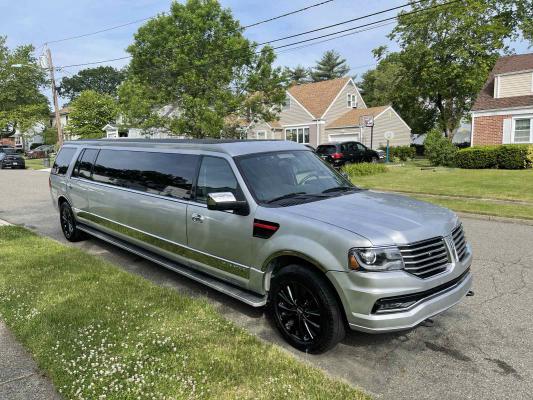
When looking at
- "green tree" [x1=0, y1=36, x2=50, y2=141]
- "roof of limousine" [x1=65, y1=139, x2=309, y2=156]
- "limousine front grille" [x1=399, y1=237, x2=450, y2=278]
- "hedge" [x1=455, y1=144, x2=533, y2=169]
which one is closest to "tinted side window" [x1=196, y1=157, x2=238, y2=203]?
"roof of limousine" [x1=65, y1=139, x2=309, y2=156]

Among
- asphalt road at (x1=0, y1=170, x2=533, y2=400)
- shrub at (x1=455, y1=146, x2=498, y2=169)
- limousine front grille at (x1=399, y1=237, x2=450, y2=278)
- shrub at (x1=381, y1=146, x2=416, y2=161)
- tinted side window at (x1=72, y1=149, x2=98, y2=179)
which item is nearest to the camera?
asphalt road at (x1=0, y1=170, x2=533, y2=400)

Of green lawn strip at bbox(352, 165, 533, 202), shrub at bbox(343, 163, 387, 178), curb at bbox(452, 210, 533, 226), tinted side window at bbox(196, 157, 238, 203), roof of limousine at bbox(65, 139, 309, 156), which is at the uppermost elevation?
roof of limousine at bbox(65, 139, 309, 156)

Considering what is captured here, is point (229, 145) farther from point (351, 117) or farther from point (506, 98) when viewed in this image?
point (351, 117)

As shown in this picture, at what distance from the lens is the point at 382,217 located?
11.7 ft

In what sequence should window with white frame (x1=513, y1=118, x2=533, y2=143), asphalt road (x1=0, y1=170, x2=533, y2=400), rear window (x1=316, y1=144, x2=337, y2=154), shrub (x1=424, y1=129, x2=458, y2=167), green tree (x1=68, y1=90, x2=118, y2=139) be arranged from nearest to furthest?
asphalt road (x1=0, y1=170, x2=533, y2=400), shrub (x1=424, y1=129, x2=458, y2=167), window with white frame (x1=513, y1=118, x2=533, y2=143), rear window (x1=316, y1=144, x2=337, y2=154), green tree (x1=68, y1=90, x2=118, y2=139)

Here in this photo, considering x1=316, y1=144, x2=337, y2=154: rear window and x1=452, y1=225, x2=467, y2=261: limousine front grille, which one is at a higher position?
x1=316, y1=144, x2=337, y2=154: rear window

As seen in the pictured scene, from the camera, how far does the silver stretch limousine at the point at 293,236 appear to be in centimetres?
322

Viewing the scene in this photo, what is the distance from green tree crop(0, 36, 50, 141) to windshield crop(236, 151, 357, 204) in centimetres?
5309

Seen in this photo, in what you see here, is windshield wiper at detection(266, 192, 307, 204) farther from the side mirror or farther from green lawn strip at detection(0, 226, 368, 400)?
green lawn strip at detection(0, 226, 368, 400)

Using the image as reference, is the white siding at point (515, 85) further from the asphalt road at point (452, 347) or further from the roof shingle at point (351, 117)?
the asphalt road at point (452, 347)

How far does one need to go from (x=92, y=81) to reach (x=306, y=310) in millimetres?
130815

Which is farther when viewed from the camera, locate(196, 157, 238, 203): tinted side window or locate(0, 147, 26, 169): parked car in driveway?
locate(0, 147, 26, 169): parked car in driveway

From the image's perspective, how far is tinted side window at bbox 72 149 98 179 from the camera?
22.9 ft

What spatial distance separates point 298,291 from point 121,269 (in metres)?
3.23
